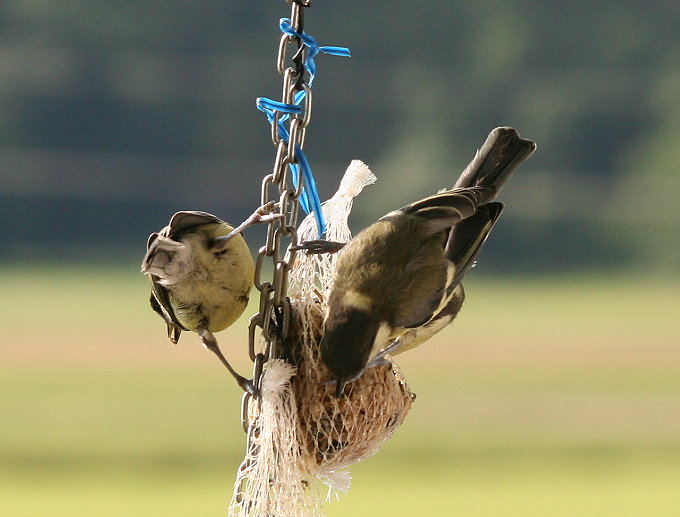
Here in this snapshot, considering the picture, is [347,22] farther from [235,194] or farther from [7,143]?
[7,143]

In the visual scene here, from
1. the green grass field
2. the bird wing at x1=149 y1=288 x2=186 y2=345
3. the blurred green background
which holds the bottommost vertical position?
the bird wing at x1=149 y1=288 x2=186 y2=345

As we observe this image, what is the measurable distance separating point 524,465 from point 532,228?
12.1 meters

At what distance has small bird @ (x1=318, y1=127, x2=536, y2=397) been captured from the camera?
322 centimetres

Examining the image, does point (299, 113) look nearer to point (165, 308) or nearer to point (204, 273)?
point (204, 273)

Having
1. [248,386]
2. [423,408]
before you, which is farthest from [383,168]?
[248,386]

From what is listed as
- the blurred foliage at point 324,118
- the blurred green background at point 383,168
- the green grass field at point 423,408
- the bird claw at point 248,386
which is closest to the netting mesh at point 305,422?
the bird claw at point 248,386

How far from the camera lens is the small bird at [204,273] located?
3.16 meters

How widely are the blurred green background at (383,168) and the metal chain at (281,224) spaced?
24.8m

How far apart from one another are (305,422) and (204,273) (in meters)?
0.41

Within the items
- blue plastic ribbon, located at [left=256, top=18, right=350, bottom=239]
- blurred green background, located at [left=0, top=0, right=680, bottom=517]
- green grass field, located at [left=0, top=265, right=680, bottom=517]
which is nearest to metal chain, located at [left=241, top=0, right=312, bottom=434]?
blue plastic ribbon, located at [left=256, top=18, right=350, bottom=239]

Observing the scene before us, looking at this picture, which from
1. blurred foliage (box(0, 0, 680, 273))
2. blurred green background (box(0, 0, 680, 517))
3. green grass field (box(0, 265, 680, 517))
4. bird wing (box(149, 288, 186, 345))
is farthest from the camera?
blurred foliage (box(0, 0, 680, 273))

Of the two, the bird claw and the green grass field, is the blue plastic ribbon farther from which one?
the green grass field

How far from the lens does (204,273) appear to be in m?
3.22

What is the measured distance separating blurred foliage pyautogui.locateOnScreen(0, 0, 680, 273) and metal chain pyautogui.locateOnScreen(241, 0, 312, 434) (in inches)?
1183
